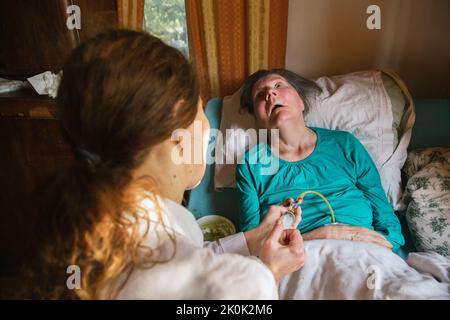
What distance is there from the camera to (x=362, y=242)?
1.16 m

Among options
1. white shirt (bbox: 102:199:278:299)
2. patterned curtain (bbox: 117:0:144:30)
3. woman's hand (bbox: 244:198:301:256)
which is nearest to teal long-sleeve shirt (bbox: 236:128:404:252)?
woman's hand (bbox: 244:198:301:256)

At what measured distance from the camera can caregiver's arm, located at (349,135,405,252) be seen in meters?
1.32

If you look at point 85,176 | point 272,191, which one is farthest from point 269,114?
point 85,176

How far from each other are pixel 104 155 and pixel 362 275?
0.80 m

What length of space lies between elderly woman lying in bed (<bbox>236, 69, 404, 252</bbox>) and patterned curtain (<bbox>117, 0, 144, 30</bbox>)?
732 mm

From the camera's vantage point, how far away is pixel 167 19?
6.44ft

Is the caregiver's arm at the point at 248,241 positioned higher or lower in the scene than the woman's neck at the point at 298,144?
lower

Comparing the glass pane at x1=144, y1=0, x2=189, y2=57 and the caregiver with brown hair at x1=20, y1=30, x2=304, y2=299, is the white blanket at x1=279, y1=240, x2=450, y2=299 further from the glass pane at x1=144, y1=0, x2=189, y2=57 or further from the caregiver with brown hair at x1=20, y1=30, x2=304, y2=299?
the glass pane at x1=144, y1=0, x2=189, y2=57

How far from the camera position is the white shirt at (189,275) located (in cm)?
63

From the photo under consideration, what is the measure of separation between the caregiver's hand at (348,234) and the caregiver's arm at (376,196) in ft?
0.19

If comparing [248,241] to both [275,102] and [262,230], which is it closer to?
[262,230]

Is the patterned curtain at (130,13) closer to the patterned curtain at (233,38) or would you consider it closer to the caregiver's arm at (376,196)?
the patterned curtain at (233,38)

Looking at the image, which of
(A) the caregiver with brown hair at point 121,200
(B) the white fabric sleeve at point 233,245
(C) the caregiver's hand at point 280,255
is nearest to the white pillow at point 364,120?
(B) the white fabric sleeve at point 233,245
